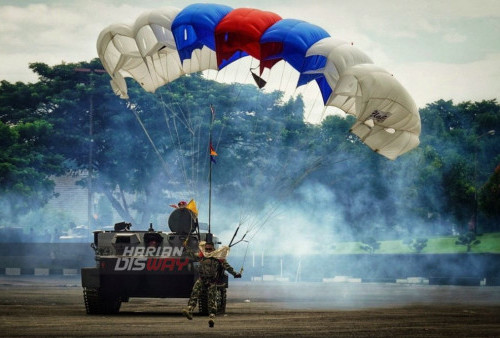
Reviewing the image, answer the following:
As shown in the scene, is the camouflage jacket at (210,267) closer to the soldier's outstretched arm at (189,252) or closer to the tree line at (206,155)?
the soldier's outstretched arm at (189,252)

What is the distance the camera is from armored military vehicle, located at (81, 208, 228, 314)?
26.2m

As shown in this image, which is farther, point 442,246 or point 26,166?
point 442,246

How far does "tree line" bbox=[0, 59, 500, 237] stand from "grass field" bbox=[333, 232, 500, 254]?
2160 mm

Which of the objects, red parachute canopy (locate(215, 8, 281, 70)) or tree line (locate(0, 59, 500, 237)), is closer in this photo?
red parachute canopy (locate(215, 8, 281, 70))

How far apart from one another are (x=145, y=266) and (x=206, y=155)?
5432 centimetres

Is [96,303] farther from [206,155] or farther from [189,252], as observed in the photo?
[206,155]

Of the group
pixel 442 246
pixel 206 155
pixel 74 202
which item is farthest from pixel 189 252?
pixel 74 202

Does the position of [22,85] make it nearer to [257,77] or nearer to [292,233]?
[292,233]

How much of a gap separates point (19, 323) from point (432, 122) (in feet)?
250

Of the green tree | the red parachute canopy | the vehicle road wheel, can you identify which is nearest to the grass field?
the green tree

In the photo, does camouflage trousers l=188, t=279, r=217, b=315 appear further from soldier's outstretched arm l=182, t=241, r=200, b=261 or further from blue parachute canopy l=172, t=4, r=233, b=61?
blue parachute canopy l=172, t=4, r=233, b=61

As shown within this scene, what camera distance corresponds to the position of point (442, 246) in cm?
8725

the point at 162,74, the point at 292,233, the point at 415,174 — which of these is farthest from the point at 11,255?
the point at 162,74

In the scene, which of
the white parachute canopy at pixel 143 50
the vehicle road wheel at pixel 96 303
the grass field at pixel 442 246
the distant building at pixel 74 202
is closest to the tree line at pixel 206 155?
the grass field at pixel 442 246
